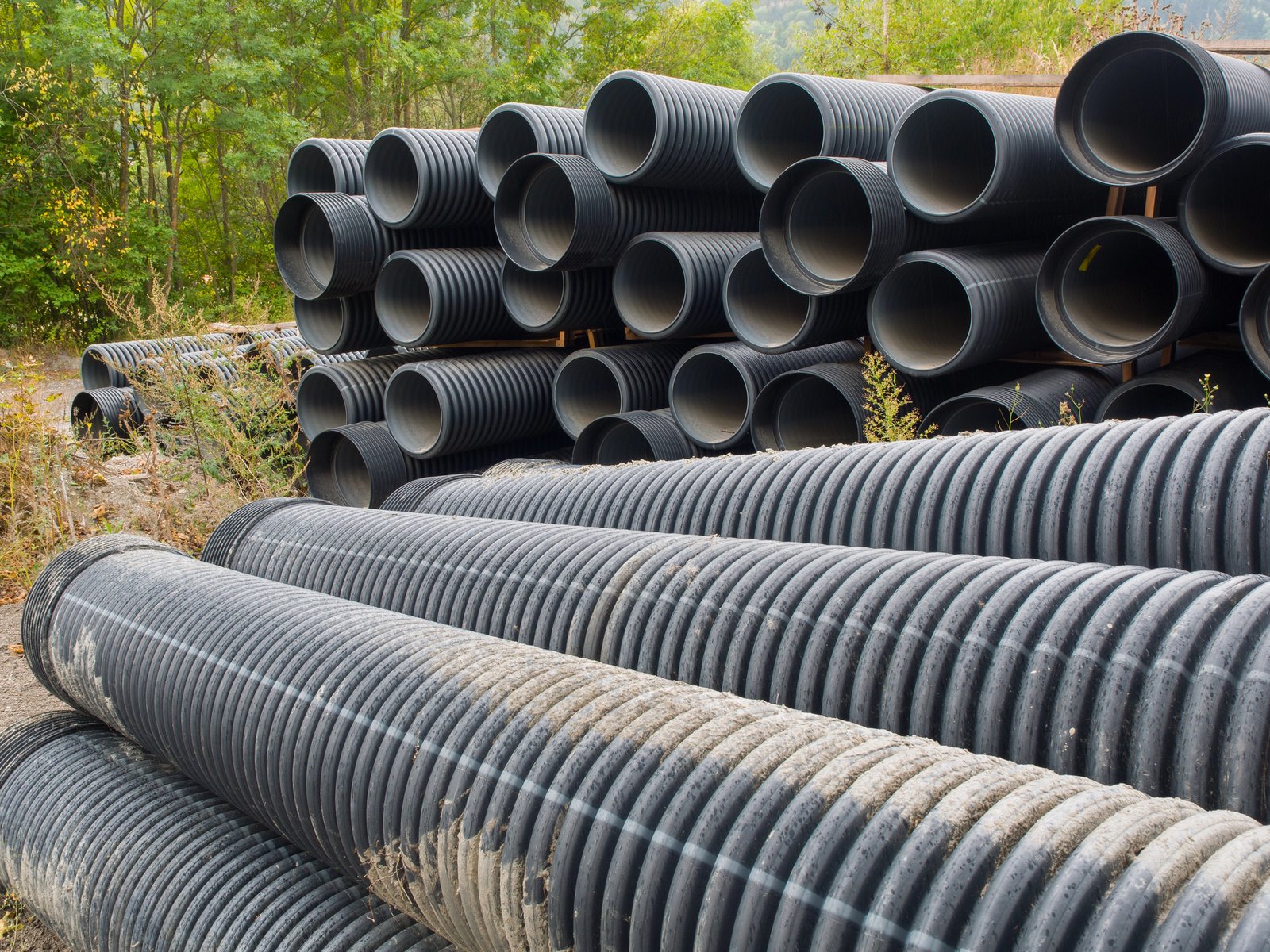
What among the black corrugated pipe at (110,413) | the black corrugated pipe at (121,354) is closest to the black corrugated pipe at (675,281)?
the black corrugated pipe at (121,354)

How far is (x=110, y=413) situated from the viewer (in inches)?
352

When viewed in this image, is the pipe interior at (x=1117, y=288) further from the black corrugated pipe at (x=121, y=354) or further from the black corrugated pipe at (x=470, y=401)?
the black corrugated pipe at (x=121, y=354)

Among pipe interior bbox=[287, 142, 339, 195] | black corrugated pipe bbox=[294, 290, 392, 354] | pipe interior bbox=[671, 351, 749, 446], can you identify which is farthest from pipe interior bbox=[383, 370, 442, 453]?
pipe interior bbox=[287, 142, 339, 195]

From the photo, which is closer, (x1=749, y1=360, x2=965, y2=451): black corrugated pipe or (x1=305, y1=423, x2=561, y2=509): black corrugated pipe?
(x1=749, y1=360, x2=965, y2=451): black corrugated pipe

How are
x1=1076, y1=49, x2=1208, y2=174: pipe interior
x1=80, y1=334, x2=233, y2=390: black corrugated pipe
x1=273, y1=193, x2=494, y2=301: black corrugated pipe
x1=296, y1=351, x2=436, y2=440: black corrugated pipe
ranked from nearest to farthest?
1. x1=1076, y1=49, x2=1208, y2=174: pipe interior
2. x1=273, y1=193, x2=494, y2=301: black corrugated pipe
3. x1=296, y1=351, x2=436, y2=440: black corrugated pipe
4. x1=80, y1=334, x2=233, y2=390: black corrugated pipe

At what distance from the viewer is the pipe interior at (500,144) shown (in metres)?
6.42

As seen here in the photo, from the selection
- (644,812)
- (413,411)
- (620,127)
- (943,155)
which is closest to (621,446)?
(413,411)

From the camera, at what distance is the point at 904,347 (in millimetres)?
4988

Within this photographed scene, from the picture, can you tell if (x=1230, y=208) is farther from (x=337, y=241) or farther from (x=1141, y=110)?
(x=337, y=241)

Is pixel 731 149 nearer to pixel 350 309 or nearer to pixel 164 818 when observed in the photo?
pixel 350 309

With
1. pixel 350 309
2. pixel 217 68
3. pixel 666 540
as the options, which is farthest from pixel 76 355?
pixel 666 540

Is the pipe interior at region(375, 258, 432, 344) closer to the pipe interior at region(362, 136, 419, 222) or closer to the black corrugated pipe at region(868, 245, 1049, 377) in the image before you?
the pipe interior at region(362, 136, 419, 222)

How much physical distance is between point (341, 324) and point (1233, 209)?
572 centimetres

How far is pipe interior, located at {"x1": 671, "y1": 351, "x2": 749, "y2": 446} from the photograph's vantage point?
19.0 ft
